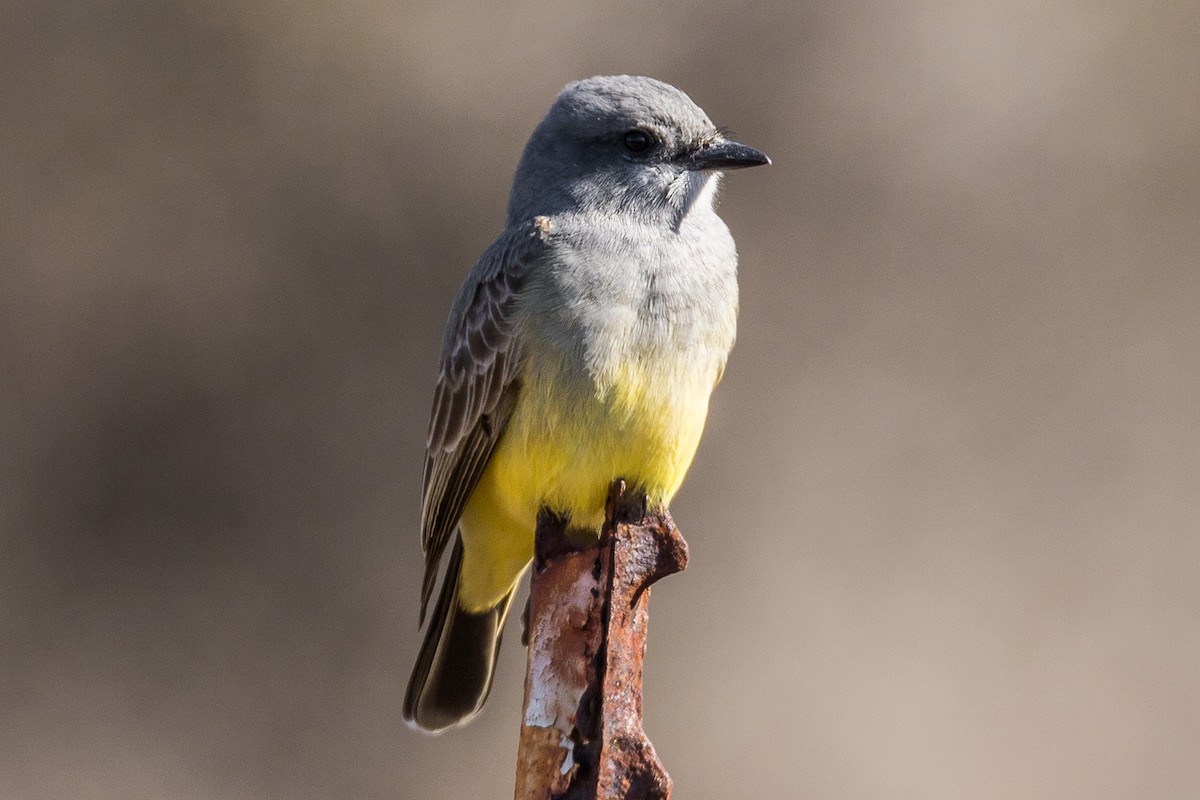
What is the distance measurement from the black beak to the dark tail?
3.65 feet

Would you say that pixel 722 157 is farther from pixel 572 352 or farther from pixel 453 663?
pixel 453 663

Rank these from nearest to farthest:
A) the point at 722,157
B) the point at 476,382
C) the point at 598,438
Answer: the point at 598,438 < the point at 476,382 < the point at 722,157

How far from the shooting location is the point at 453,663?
3.32 m

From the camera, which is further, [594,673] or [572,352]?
[572,352]

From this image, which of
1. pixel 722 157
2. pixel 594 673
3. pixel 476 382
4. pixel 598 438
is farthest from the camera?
pixel 722 157

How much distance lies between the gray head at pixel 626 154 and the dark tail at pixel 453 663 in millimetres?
935

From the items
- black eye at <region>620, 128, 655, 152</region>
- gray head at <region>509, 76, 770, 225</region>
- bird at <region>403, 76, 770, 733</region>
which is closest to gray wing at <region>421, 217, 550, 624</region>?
bird at <region>403, 76, 770, 733</region>

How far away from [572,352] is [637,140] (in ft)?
2.40

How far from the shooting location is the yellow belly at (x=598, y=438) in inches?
117

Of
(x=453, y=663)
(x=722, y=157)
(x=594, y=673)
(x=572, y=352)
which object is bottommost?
(x=594, y=673)

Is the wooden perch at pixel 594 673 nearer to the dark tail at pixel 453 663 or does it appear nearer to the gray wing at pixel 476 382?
the gray wing at pixel 476 382

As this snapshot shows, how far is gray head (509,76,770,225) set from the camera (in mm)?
3361

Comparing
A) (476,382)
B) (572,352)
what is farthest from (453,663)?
(572,352)

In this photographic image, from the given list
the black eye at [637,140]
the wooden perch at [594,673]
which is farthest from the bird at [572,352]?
the wooden perch at [594,673]
